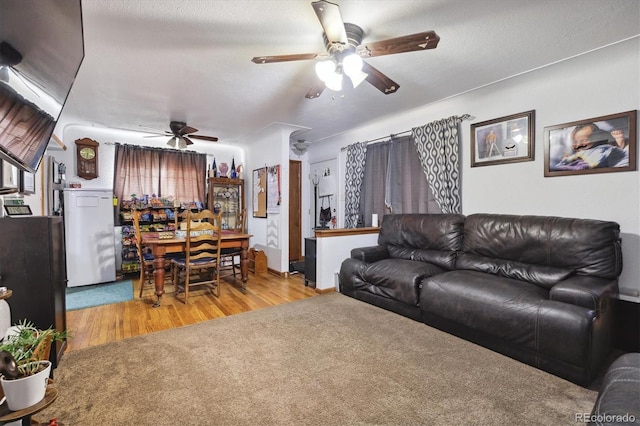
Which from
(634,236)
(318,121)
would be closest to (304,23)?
(318,121)

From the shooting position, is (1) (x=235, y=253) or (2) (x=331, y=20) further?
(1) (x=235, y=253)

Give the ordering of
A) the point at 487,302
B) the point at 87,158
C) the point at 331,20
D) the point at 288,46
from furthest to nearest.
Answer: the point at 87,158
the point at 288,46
the point at 487,302
the point at 331,20

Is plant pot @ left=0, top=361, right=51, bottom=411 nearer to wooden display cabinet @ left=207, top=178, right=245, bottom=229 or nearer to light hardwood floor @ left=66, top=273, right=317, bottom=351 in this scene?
light hardwood floor @ left=66, top=273, right=317, bottom=351

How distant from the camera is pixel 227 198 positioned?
5789 millimetres

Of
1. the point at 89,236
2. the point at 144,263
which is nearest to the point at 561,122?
the point at 144,263

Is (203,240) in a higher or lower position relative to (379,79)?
lower

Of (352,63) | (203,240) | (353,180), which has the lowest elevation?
(203,240)

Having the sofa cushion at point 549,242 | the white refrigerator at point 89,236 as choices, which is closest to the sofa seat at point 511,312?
the sofa cushion at point 549,242

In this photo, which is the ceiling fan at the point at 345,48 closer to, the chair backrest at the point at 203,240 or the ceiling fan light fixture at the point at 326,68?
the ceiling fan light fixture at the point at 326,68

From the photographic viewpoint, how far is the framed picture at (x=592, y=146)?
7.74ft

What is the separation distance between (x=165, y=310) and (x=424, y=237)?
117 inches

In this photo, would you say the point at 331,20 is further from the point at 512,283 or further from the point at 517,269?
the point at 517,269

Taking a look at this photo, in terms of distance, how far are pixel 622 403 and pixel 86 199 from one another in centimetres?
543

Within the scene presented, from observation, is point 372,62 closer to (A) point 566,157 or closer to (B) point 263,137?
(A) point 566,157
